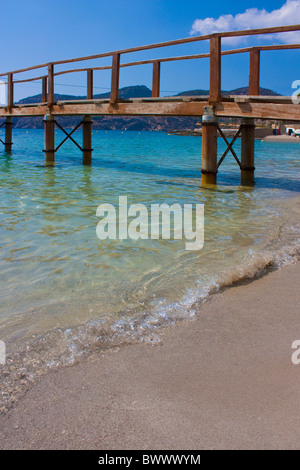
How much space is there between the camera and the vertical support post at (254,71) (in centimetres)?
1005

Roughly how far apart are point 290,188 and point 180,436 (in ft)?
33.6

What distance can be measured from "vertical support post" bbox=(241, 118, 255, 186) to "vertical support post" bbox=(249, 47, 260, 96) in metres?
1.31

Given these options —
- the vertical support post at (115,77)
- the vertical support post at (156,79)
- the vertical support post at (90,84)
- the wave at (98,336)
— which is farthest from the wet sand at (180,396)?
the vertical support post at (90,84)

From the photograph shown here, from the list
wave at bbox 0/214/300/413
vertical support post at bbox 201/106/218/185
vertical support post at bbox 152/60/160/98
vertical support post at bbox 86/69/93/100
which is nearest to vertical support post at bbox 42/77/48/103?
vertical support post at bbox 86/69/93/100

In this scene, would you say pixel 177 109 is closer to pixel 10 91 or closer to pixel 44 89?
pixel 44 89

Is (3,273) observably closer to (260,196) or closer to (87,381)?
(87,381)

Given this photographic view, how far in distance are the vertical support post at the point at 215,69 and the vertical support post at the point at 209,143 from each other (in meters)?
0.33

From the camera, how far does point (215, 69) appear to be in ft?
32.4

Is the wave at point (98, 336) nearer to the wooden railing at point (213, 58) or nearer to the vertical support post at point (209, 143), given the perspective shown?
the wooden railing at point (213, 58)

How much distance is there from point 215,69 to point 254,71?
110cm

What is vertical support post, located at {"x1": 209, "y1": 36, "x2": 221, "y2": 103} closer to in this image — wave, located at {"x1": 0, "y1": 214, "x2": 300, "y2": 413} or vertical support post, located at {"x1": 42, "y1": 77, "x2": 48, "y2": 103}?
wave, located at {"x1": 0, "y1": 214, "x2": 300, "y2": 413}

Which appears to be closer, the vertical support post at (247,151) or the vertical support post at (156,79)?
the vertical support post at (156,79)

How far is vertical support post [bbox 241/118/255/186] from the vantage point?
11809mm

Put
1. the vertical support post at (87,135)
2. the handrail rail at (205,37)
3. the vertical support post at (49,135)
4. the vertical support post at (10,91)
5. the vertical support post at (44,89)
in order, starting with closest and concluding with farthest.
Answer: the handrail rail at (205,37), the vertical support post at (44,89), the vertical support post at (49,135), the vertical support post at (87,135), the vertical support post at (10,91)
